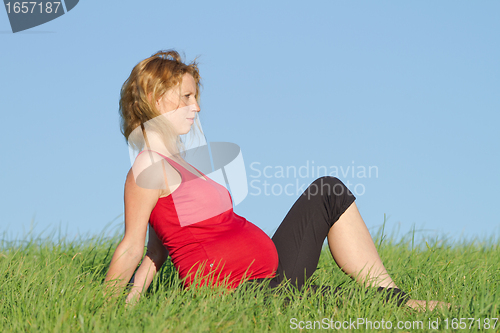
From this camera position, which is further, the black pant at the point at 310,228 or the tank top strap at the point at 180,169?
the black pant at the point at 310,228

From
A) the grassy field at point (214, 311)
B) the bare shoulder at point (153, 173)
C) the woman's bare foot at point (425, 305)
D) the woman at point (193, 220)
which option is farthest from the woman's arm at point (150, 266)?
the woman's bare foot at point (425, 305)

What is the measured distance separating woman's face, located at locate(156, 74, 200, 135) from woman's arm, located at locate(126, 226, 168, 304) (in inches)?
30.8

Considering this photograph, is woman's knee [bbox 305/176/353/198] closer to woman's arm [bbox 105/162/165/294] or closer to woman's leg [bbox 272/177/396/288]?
woman's leg [bbox 272/177/396/288]

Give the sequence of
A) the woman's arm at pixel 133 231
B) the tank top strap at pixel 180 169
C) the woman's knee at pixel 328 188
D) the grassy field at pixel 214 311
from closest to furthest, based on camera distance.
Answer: the grassy field at pixel 214 311 < the woman's arm at pixel 133 231 < the tank top strap at pixel 180 169 < the woman's knee at pixel 328 188

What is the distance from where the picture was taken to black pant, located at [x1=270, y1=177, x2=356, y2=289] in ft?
9.17

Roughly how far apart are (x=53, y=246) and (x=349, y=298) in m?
2.90

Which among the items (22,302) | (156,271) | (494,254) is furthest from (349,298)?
(494,254)

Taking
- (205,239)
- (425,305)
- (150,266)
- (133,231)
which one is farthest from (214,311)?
(425,305)

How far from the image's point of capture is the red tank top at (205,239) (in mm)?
2514

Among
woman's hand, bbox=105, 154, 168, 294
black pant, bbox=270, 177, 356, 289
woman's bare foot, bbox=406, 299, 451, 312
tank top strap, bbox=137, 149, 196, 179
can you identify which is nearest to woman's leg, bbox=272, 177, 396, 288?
black pant, bbox=270, 177, 356, 289

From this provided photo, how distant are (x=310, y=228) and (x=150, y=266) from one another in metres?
1.08

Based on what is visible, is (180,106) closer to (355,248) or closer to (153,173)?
(153,173)

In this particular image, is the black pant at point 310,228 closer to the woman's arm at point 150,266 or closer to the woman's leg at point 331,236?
the woman's leg at point 331,236

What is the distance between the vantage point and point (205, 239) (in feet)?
8.31
